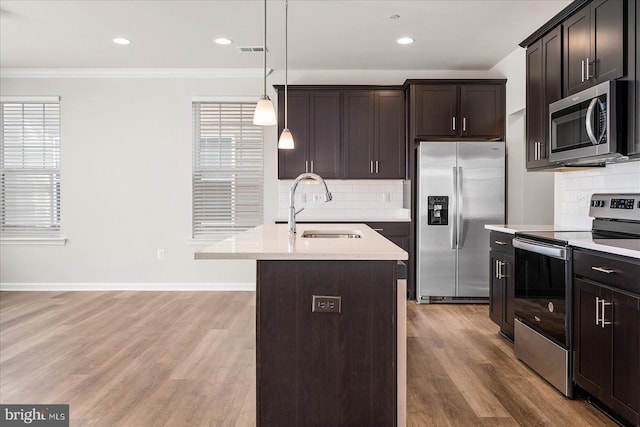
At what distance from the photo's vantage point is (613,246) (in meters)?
2.19

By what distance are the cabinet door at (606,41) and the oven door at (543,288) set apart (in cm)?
109

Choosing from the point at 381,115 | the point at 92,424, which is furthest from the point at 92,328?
the point at 381,115

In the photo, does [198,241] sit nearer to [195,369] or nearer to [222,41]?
[222,41]

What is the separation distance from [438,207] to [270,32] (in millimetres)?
2447

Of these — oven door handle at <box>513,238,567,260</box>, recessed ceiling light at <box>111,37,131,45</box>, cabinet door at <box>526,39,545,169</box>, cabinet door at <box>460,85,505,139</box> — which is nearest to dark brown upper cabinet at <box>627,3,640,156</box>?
oven door handle at <box>513,238,567,260</box>

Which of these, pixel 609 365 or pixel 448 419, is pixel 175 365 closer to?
pixel 448 419

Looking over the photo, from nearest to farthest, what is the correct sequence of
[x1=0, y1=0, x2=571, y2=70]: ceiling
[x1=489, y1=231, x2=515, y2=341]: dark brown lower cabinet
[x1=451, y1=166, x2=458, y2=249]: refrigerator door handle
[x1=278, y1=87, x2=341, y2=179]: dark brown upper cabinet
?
[x1=489, y1=231, x2=515, y2=341]: dark brown lower cabinet < [x1=0, y1=0, x2=571, y2=70]: ceiling < [x1=451, y1=166, x2=458, y2=249]: refrigerator door handle < [x1=278, y1=87, x2=341, y2=179]: dark brown upper cabinet

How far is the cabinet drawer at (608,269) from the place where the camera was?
204 centimetres

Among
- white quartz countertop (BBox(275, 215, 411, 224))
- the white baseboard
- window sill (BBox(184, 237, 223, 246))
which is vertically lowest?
the white baseboard

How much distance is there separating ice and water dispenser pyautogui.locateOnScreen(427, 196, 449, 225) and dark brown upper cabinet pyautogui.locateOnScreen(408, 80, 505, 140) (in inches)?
28.2

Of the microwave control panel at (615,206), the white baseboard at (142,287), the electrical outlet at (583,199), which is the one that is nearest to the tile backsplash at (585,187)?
the electrical outlet at (583,199)

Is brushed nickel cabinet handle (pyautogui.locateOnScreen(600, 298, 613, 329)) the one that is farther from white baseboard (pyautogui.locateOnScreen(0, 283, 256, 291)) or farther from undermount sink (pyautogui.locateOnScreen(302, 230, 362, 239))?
white baseboard (pyautogui.locateOnScreen(0, 283, 256, 291))

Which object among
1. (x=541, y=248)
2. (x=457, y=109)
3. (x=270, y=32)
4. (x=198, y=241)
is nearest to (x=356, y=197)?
(x=457, y=109)

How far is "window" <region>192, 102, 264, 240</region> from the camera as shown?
5.62m
